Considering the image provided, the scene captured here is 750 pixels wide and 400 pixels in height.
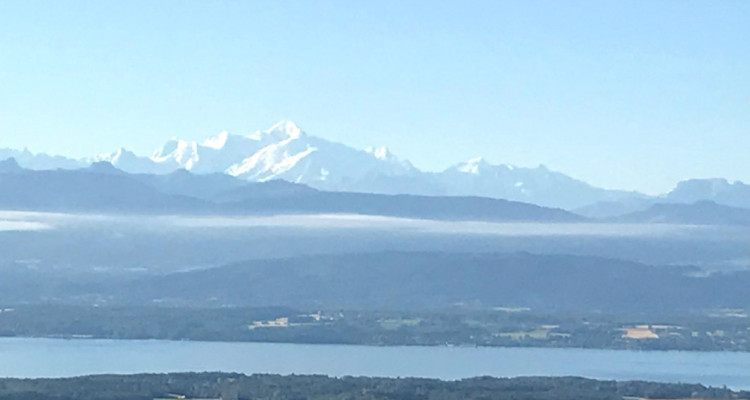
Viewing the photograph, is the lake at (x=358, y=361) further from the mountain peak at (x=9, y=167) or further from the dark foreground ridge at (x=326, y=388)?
the mountain peak at (x=9, y=167)

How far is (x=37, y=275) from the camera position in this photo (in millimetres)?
114750

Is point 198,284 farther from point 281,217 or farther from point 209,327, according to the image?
point 281,217

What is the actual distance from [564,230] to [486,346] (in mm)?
67650

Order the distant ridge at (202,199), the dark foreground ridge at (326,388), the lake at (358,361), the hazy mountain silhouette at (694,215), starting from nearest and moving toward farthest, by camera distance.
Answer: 1. the dark foreground ridge at (326,388)
2. the lake at (358,361)
3. the distant ridge at (202,199)
4. the hazy mountain silhouette at (694,215)

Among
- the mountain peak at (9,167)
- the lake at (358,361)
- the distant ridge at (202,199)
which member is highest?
the mountain peak at (9,167)

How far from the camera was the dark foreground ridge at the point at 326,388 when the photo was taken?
53.3m

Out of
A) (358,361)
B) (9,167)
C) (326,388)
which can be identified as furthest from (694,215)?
(326,388)

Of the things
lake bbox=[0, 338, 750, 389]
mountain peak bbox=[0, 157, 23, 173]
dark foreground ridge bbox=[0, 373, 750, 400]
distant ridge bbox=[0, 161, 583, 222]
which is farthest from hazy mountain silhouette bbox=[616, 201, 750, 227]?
dark foreground ridge bbox=[0, 373, 750, 400]

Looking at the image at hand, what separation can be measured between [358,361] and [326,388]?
14.8 metres

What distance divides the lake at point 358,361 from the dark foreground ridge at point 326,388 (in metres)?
4.42

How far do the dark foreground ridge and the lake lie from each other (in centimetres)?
442

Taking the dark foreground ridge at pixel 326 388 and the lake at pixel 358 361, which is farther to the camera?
the lake at pixel 358 361

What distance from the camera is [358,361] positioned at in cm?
7050

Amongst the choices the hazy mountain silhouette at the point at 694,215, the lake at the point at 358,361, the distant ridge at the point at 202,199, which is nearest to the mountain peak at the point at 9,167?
the distant ridge at the point at 202,199
